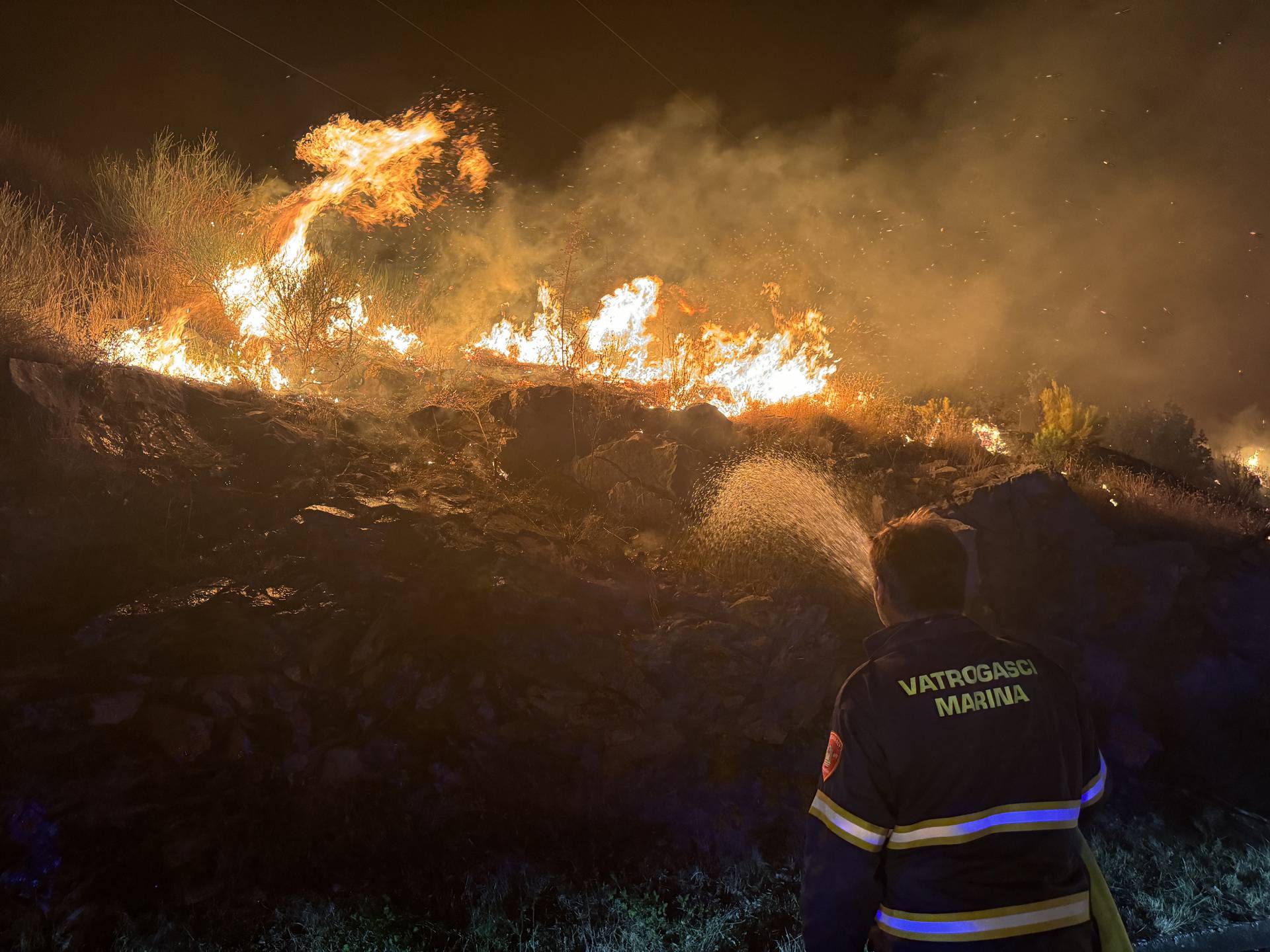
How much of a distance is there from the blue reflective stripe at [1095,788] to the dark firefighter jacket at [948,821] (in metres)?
0.30

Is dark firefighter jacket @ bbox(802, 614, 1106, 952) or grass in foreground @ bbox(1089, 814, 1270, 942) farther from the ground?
dark firefighter jacket @ bbox(802, 614, 1106, 952)

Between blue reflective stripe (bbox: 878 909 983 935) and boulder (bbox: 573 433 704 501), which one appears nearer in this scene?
blue reflective stripe (bbox: 878 909 983 935)

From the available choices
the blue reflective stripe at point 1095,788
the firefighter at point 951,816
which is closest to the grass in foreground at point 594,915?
the blue reflective stripe at point 1095,788

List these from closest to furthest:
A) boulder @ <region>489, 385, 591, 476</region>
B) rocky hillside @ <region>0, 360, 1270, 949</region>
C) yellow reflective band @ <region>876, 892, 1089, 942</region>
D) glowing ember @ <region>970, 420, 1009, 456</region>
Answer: yellow reflective band @ <region>876, 892, 1089, 942</region>
rocky hillside @ <region>0, 360, 1270, 949</region>
boulder @ <region>489, 385, 591, 476</region>
glowing ember @ <region>970, 420, 1009, 456</region>

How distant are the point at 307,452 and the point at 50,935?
4522 mm

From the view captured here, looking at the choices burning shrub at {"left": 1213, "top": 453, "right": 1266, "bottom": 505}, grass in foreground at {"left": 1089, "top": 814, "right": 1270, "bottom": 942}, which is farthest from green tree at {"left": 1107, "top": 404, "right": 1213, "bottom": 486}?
grass in foreground at {"left": 1089, "top": 814, "right": 1270, "bottom": 942}

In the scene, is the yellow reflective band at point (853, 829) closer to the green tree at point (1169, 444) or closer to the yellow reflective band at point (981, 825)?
the yellow reflective band at point (981, 825)

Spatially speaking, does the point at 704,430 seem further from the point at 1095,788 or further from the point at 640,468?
the point at 1095,788

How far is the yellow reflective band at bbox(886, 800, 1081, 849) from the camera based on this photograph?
6.44 feet

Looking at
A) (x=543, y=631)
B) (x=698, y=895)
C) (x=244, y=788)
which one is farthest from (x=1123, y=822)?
(x=244, y=788)

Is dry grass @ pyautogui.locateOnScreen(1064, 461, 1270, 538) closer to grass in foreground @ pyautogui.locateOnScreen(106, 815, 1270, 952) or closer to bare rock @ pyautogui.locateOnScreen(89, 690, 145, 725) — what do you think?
grass in foreground @ pyautogui.locateOnScreen(106, 815, 1270, 952)

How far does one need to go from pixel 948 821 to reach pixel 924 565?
786 mm

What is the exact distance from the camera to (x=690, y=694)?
19.4ft

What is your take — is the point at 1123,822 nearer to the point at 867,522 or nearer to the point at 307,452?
the point at 867,522
